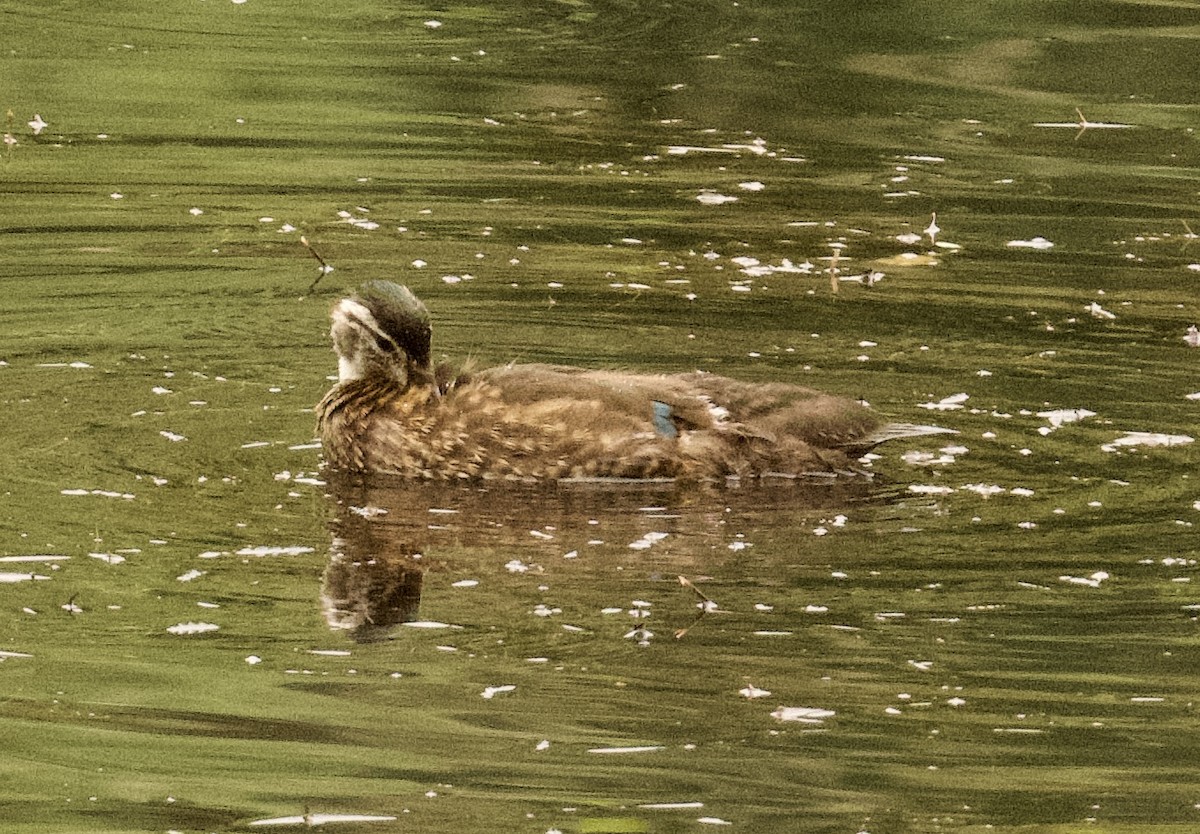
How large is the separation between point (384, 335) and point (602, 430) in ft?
3.04

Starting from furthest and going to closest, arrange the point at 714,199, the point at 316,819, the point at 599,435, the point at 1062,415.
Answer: the point at 714,199 → the point at 1062,415 → the point at 599,435 → the point at 316,819

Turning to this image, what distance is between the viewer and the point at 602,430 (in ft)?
29.6

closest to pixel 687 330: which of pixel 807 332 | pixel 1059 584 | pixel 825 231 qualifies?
pixel 807 332

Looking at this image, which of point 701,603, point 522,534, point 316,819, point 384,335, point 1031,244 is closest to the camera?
point 316,819

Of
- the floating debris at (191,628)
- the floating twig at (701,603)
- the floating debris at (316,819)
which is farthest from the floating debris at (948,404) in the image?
the floating debris at (316,819)

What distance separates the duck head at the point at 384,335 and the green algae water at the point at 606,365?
0.37 m

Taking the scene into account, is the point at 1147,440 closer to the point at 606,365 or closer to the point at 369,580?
the point at 606,365

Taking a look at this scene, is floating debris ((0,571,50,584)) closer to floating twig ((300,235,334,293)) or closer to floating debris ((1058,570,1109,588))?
floating debris ((1058,570,1109,588))

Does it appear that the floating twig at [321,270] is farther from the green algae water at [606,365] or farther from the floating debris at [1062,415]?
the floating debris at [1062,415]

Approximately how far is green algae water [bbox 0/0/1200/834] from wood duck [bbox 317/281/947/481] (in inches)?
6.6

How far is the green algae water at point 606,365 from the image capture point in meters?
6.47

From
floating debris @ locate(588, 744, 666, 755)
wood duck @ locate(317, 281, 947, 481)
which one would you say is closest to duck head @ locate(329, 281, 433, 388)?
wood duck @ locate(317, 281, 947, 481)

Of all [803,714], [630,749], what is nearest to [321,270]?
[803,714]

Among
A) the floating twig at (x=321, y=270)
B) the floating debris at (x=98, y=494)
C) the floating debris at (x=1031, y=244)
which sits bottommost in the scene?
the floating debris at (x=98, y=494)
